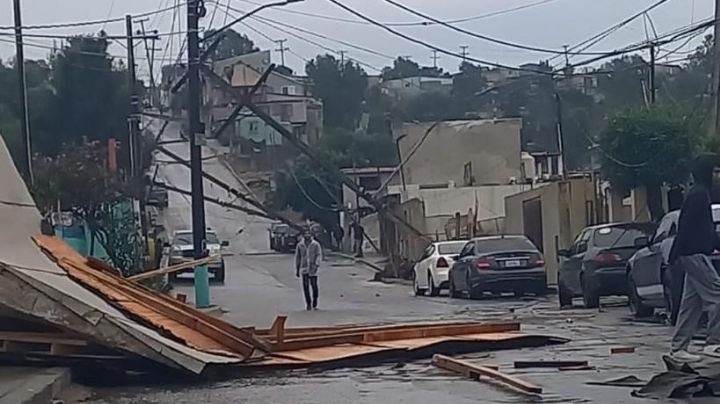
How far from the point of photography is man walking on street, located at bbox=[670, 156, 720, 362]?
13719 mm

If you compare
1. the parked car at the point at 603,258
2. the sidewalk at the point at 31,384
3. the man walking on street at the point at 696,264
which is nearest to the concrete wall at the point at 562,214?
the parked car at the point at 603,258

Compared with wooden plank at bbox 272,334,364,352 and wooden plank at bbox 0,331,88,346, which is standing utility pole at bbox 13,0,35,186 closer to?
wooden plank at bbox 272,334,364,352

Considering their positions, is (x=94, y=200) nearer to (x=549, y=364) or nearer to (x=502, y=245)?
(x=502, y=245)

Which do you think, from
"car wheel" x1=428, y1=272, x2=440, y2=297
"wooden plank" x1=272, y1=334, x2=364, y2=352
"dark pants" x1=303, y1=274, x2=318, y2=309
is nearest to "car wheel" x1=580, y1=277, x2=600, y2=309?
"dark pants" x1=303, y1=274, x2=318, y2=309

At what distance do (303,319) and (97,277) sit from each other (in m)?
10.6

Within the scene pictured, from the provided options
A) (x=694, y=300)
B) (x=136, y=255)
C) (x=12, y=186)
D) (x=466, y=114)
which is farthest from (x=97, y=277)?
(x=466, y=114)

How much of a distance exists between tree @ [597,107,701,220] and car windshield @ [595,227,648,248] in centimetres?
664

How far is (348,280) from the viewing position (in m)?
49.2

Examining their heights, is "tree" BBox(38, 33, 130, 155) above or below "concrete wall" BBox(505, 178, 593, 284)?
above

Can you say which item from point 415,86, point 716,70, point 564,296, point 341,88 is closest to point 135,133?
point 564,296

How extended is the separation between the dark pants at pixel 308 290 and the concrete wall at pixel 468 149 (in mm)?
38230

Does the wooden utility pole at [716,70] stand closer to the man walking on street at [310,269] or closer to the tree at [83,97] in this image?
the man walking on street at [310,269]

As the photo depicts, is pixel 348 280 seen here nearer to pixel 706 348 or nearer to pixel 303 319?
pixel 303 319

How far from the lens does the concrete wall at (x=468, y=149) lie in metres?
69.4
